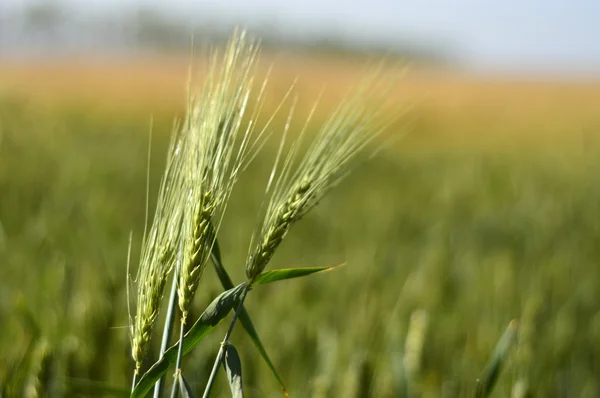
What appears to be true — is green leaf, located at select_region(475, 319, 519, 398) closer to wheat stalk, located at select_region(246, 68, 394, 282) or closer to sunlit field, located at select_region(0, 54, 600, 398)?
sunlit field, located at select_region(0, 54, 600, 398)

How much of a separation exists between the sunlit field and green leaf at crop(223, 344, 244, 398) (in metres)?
0.17

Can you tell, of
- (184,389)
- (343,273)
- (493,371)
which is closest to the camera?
(184,389)

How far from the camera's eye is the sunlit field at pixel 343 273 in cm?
106

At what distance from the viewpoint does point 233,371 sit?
1.82 ft

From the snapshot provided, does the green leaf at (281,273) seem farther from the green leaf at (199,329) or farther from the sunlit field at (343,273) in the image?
the sunlit field at (343,273)

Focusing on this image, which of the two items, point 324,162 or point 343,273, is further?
point 343,273

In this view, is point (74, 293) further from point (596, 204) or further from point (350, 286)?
point (596, 204)

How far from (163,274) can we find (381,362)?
87 centimetres

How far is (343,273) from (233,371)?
1488 millimetres

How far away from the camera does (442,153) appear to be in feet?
19.5

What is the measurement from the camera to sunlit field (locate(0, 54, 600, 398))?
1.06m

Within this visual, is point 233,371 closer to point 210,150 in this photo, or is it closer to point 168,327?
point 168,327

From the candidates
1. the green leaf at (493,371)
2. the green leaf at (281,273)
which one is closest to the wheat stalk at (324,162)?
the green leaf at (281,273)

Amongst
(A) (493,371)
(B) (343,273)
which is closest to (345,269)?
(B) (343,273)
